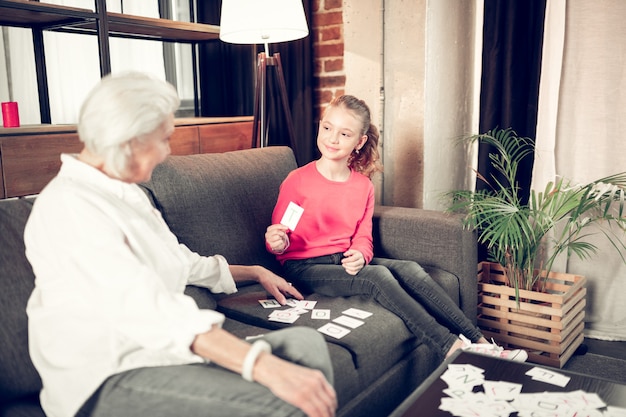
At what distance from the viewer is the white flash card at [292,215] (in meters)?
2.18

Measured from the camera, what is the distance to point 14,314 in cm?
142

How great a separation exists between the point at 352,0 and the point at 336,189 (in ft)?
4.43

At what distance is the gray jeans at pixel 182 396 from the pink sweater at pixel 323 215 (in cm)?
109

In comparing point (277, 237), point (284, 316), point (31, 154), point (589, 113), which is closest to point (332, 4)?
point (589, 113)

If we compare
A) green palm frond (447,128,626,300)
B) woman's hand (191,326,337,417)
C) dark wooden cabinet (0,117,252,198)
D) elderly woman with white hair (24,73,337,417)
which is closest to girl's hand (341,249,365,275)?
green palm frond (447,128,626,300)

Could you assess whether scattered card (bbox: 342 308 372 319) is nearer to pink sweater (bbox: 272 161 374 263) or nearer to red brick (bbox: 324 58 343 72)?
pink sweater (bbox: 272 161 374 263)

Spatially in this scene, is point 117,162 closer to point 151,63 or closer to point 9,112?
point 9,112

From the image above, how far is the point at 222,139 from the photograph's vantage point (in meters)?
3.17

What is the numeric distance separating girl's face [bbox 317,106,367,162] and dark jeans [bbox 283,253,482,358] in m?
0.42

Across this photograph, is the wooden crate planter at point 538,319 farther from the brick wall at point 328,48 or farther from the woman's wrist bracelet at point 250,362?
the woman's wrist bracelet at point 250,362

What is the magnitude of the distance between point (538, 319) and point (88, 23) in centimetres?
240

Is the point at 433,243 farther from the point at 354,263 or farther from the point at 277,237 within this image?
the point at 277,237

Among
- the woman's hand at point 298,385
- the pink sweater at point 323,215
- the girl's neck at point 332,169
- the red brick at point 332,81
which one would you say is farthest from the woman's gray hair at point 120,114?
the red brick at point 332,81

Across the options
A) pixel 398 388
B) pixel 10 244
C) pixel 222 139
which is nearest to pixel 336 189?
pixel 398 388
